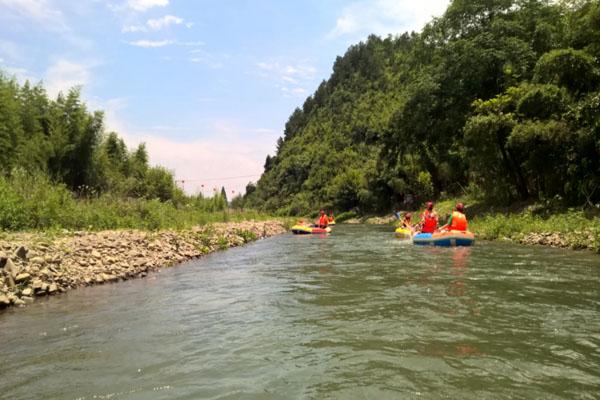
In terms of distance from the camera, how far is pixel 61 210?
1453cm

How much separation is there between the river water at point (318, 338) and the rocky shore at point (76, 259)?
1.55 feet

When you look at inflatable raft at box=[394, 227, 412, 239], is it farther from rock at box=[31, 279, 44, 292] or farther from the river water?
rock at box=[31, 279, 44, 292]

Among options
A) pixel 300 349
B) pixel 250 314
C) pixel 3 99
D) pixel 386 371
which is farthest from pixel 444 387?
pixel 3 99

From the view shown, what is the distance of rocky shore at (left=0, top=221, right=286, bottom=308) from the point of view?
27.2 feet

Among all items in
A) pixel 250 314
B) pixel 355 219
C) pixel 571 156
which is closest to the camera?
pixel 250 314

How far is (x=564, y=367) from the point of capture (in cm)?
441

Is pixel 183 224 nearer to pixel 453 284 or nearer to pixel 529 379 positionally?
pixel 453 284

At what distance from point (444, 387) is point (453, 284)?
4.83m

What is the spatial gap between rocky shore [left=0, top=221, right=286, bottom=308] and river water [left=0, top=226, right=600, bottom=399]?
1.55 feet

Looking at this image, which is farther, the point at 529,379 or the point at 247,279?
the point at 247,279

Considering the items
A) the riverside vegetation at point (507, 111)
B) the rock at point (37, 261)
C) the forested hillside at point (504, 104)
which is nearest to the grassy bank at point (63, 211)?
the rock at point (37, 261)

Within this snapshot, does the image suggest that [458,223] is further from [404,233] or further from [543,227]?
[404,233]

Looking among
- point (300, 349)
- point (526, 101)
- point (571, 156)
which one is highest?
point (526, 101)

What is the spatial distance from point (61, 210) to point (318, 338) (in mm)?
11930
